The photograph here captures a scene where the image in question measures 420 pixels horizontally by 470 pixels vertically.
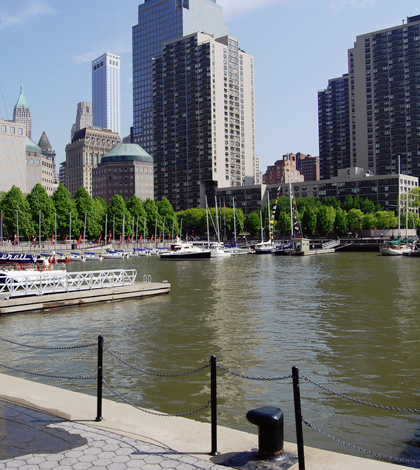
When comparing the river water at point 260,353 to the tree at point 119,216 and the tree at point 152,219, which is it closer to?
the tree at point 119,216

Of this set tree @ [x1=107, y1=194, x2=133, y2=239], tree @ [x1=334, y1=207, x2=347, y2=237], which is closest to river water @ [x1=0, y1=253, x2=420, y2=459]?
tree @ [x1=107, y1=194, x2=133, y2=239]

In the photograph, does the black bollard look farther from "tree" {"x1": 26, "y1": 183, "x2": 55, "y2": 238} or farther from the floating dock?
"tree" {"x1": 26, "y1": 183, "x2": 55, "y2": 238}

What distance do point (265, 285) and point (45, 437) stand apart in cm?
4339

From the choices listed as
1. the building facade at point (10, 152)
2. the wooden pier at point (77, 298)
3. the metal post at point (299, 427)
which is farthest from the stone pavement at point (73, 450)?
the building facade at point (10, 152)

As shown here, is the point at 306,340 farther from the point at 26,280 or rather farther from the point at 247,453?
the point at 26,280

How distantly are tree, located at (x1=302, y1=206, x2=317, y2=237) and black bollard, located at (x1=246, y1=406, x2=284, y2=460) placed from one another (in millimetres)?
159073

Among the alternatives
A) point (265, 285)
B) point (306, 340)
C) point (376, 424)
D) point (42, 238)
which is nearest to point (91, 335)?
point (306, 340)

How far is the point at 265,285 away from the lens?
170ft

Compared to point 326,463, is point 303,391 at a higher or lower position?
lower

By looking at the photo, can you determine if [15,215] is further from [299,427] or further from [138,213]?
[299,427]

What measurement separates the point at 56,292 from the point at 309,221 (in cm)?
13619

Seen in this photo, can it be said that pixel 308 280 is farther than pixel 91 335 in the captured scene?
Yes

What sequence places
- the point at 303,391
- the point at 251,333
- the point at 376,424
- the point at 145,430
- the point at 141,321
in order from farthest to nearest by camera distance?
the point at 141,321 < the point at 251,333 < the point at 303,391 < the point at 376,424 < the point at 145,430

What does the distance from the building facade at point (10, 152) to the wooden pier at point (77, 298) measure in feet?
467
